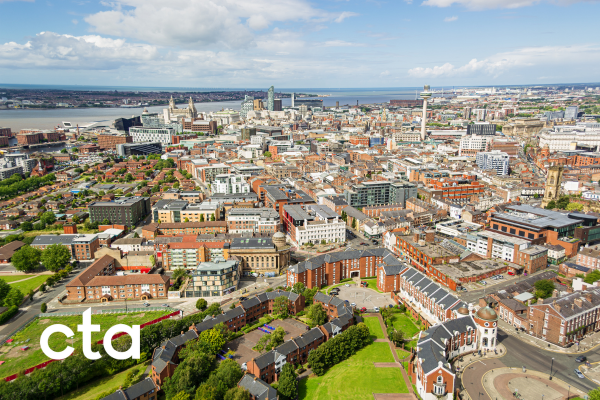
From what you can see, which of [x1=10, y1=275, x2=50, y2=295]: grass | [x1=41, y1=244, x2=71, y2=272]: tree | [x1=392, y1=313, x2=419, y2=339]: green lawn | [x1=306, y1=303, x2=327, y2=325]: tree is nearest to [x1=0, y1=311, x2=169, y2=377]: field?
[x1=10, y1=275, x2=50, y2=295]: grass

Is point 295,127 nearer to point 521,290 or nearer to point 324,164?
point 324,164

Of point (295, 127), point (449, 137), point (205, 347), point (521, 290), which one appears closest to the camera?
point (205, 347)

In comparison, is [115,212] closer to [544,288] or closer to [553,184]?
[544,288]

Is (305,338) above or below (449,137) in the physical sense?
below

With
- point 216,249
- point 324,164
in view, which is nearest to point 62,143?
point 324,164

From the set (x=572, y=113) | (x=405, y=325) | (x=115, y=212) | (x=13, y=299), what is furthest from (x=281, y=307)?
(x=572, y=113)

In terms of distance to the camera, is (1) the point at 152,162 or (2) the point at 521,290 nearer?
(2) the point at 521,290

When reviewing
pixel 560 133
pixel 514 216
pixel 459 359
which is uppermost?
pixel 560 133

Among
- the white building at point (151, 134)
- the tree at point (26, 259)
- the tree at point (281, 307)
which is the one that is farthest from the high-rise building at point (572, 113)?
the tree at point (26, 259)
